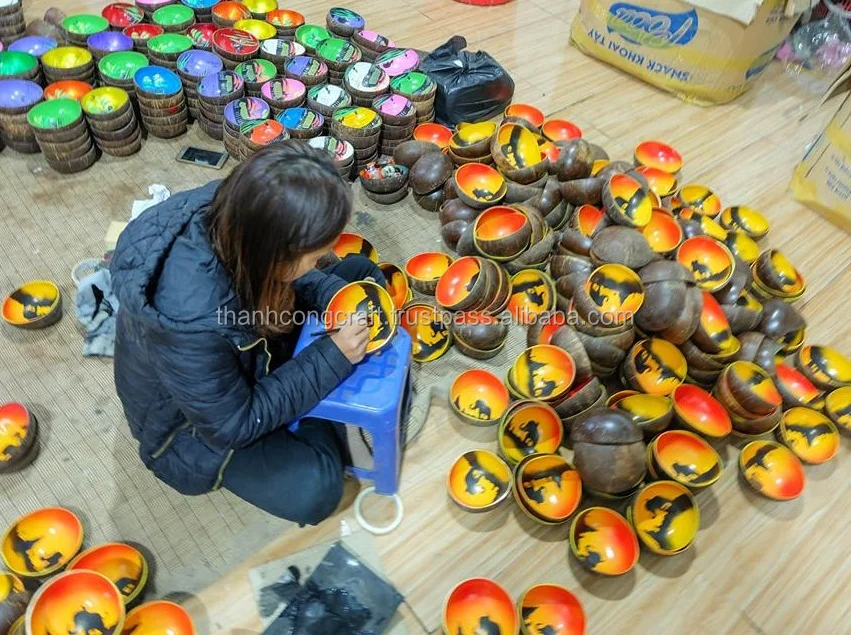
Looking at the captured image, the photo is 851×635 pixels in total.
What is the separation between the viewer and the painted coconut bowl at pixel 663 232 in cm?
151

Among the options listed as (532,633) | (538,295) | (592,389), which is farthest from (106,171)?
(532,633)

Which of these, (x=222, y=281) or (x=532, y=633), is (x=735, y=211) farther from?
(x=222, y=281)

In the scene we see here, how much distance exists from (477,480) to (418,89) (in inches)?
48.7

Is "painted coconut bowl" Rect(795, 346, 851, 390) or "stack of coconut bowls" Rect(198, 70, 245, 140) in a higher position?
"painted coconut bowl" Rect(795, 346, 851, 390)

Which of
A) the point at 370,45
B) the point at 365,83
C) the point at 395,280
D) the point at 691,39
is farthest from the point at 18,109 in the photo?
the point at 691,39

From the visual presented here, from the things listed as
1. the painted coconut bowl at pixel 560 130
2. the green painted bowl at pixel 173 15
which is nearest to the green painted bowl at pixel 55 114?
the green painted bowl at pixel 173 15

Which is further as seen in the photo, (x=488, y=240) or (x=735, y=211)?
(x=735, y=211)

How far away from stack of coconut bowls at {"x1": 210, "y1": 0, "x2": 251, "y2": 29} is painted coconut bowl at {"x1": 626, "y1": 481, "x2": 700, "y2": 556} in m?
1.95

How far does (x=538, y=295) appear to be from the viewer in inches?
59.6

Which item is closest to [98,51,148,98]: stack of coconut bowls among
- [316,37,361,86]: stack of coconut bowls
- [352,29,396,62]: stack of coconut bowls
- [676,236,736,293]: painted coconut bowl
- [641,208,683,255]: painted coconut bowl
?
[316,37,361,86]: stack of coconut bowls

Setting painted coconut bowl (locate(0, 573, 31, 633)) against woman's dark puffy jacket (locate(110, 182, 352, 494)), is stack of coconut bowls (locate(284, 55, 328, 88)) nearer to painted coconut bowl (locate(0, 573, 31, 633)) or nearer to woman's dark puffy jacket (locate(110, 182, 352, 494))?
woman's dark puffy jacket (locate(110, 182, 352, 494))

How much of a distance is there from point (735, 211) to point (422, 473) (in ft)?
4.05

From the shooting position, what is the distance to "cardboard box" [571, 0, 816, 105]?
6.51 feet

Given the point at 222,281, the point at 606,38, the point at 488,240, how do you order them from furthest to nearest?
1. the point at 606,38
2. the point at 488,240
3. the point at 222,281
